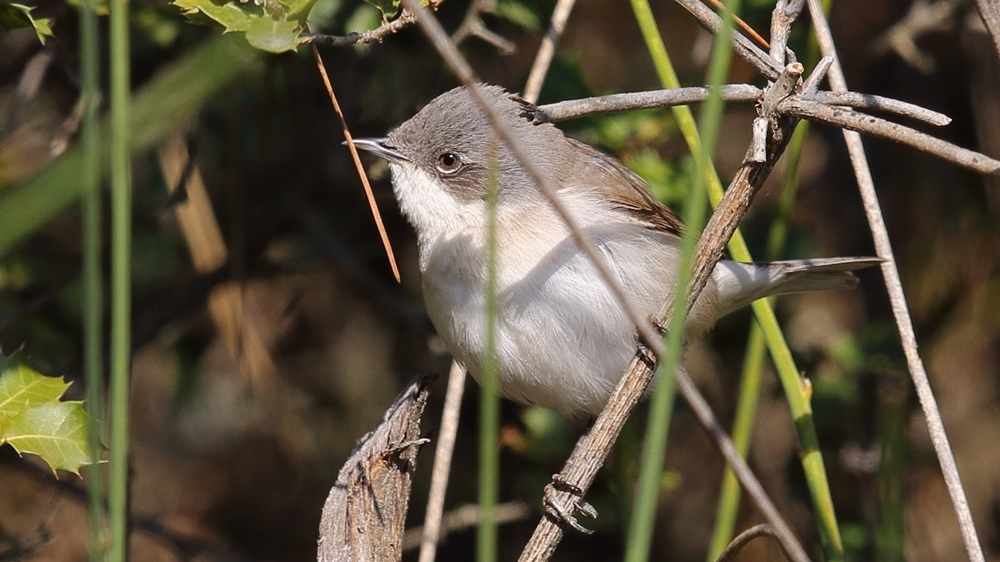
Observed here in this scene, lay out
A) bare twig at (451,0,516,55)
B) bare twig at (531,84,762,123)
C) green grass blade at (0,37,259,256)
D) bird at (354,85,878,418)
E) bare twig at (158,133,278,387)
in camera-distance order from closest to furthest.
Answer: green grass blade at (0,37,259,256)
bare twig at (531,84,762,123)
bird at (354,85,878,418)
bare twig at (451,0,516,55)
bare twig at (158,133,278,387)

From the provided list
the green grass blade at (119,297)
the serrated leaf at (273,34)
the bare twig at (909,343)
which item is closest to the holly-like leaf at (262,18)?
the serrated leaf at (273,34)

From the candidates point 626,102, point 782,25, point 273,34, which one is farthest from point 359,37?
point 782,25

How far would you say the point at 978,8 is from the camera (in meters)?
2.13

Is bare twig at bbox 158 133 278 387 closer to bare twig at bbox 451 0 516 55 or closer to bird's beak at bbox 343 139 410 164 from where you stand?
bird's beak at bbox 343 139 410 164

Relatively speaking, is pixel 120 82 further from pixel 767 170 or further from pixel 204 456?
pixel 204 456

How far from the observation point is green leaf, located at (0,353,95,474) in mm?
2135

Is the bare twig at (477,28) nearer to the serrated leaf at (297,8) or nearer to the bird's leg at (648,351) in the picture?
the serrated leaf at (297,8)

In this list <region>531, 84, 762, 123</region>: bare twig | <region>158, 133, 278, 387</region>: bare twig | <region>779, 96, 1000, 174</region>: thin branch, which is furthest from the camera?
<region>158, 133, 278, 387</region>: bare twig

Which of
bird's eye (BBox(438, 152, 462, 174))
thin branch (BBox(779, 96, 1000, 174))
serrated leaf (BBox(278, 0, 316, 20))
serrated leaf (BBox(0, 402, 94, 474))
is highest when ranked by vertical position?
bird's eye (BBox(438, 152, 462, 174))

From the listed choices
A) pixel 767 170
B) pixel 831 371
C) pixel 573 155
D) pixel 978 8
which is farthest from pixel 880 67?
pixel 767 170

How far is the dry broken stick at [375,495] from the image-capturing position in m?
2.08

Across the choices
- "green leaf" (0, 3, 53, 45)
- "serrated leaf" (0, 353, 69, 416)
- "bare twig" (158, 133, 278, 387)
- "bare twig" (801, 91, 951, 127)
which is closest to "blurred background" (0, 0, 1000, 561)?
"bare twig" (158, 133, 278, 387)

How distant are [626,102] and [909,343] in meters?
1.00

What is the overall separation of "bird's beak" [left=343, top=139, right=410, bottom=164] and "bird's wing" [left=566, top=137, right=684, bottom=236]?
0.53m
